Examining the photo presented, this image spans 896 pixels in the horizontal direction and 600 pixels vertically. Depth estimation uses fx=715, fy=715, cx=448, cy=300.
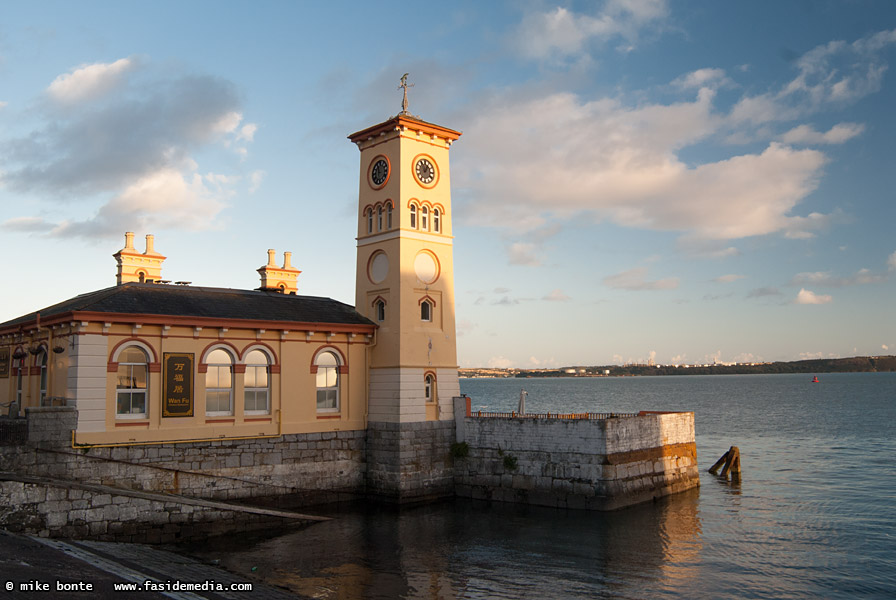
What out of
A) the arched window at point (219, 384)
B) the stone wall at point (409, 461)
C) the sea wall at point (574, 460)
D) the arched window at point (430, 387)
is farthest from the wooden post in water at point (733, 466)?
the arched window at point (219, 384)

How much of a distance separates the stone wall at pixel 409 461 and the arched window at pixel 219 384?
6518 millimetres

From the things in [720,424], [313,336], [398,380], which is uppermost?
[313,336]

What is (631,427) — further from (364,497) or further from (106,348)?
(106,348)

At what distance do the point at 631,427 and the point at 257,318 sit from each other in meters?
15.6

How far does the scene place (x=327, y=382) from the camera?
30438 millimetres

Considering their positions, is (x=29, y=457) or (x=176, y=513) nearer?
(x=29, y=457)

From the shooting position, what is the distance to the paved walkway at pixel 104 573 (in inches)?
569

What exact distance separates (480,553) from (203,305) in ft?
45.8

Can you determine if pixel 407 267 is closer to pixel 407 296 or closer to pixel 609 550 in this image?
pixel 407 296

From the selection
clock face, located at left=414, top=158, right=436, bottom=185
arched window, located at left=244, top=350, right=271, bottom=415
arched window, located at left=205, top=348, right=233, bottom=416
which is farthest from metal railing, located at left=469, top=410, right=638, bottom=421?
clock face, located at left=414, top=158, right=436, bottom=185

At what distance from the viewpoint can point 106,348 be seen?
24.4 meters

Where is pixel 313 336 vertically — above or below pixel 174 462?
above

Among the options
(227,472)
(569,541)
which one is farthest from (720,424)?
(227,472)

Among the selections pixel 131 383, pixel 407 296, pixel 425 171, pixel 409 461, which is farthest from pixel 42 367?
pixel 425 171
